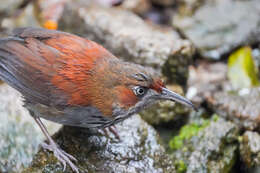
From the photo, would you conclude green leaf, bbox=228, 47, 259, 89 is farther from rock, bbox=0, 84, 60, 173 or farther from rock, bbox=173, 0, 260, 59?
rock, bbox=0, 84, 60, 173

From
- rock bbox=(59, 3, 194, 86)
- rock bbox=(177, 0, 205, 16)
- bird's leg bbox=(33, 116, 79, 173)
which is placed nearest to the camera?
bird's leg bbox=(33, 116, 79, 173)

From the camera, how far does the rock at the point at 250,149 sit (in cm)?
554

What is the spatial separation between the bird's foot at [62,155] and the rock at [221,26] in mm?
4118

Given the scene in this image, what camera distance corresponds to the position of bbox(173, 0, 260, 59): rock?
25.6ft

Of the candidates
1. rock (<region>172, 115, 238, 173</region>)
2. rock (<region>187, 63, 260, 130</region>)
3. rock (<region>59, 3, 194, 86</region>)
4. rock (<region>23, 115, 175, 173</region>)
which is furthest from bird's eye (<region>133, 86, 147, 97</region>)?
rock (<region>187, 63, 260, 130</region>)

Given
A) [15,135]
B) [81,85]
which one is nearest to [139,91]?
[81,85]

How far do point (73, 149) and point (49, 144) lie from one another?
0.29 metres

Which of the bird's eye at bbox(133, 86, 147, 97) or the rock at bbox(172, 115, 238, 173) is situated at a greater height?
the bird's eye at bbox(133, 86, 147, 97)

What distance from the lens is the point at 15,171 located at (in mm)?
5520

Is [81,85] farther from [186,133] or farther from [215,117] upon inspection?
[215,117]

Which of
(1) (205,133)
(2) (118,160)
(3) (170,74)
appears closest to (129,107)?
(2) (118,160)

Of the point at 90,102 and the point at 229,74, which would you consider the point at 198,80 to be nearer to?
the point at 229,74

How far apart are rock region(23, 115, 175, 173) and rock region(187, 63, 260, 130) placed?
1607mm

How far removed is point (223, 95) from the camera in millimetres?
6609
